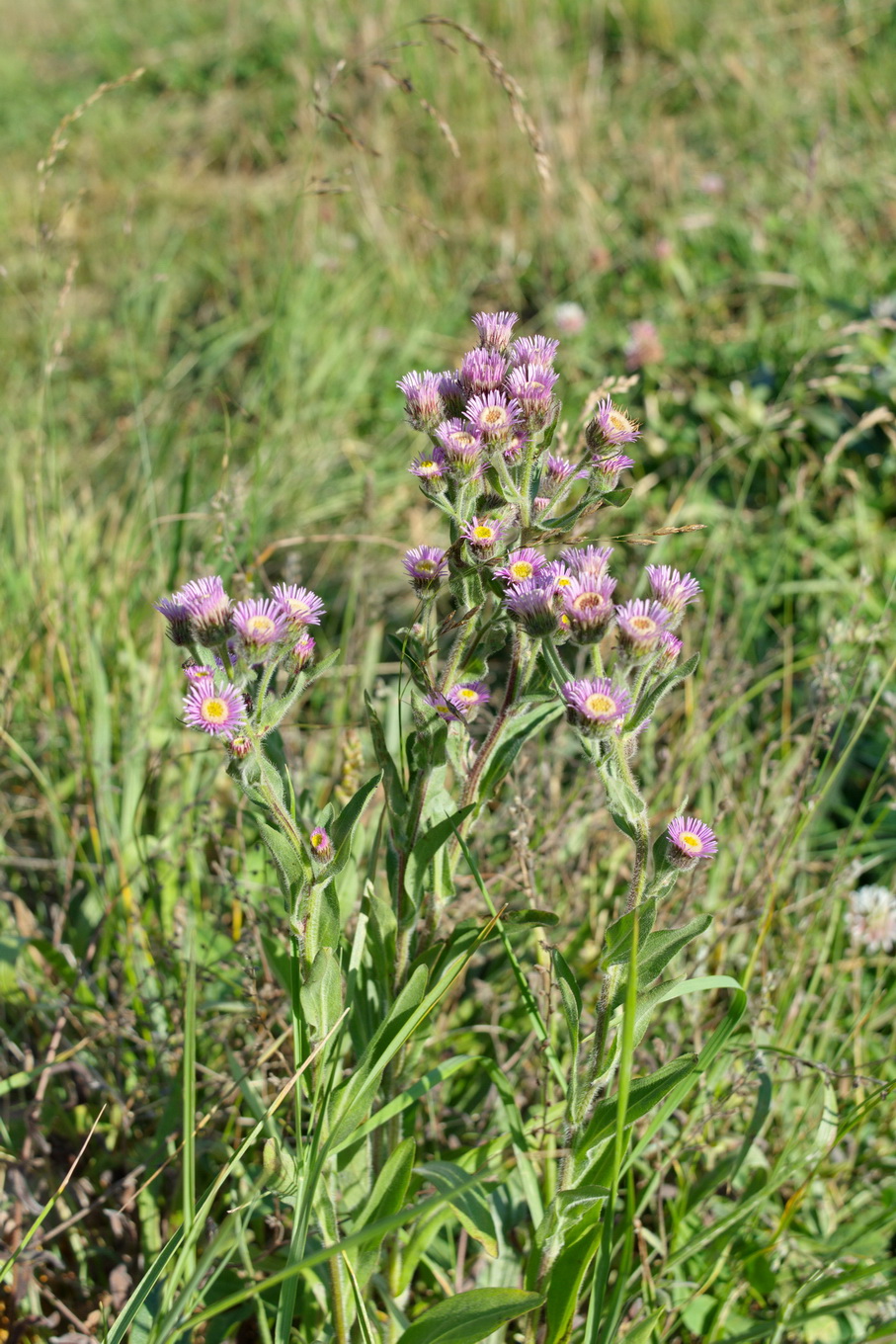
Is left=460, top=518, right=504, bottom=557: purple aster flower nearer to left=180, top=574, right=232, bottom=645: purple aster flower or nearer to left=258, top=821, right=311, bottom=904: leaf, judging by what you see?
left=180, top=574, right=232, bottom=645: purple aster flower

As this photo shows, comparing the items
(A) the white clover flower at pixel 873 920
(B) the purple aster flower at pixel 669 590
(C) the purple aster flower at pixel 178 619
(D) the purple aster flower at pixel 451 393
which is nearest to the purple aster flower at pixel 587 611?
(B) the purple aster flower at pixel 669 590

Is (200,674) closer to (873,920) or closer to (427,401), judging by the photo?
(427,401)

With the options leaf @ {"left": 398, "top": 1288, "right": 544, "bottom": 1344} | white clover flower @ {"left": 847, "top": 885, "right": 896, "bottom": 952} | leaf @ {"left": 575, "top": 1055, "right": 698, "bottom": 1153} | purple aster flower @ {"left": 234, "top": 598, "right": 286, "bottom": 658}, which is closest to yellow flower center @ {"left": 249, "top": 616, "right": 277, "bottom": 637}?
purple aster flower @ {"left": 234, "top": 598, "right": 286, "bottom": 658}

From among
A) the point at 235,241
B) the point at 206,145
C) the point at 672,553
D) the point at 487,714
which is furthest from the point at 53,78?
the point at 487,714

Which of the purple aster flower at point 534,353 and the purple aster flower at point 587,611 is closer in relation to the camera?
the purple aster flower at point 587,611

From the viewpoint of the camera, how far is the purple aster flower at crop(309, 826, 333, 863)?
114 centimetres

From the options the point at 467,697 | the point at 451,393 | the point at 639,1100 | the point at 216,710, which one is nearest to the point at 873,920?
the point at 639,1100

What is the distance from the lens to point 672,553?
279 cm

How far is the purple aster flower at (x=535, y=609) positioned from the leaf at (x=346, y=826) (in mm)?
236

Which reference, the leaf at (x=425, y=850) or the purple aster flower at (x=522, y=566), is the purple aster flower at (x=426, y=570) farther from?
the leaf at (x=425, y=850)

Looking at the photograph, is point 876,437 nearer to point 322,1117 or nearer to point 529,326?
point 529,326

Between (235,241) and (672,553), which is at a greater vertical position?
(235,241)

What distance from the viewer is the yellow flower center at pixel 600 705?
3.55ft

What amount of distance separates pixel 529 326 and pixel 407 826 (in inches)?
115
